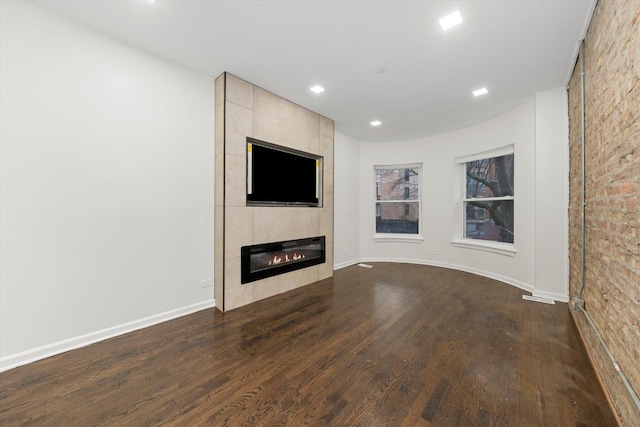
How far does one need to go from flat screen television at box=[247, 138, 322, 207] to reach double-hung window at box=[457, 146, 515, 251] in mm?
3065

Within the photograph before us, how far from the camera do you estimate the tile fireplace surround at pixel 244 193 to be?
301 centimetres

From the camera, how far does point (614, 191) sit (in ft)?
5.36

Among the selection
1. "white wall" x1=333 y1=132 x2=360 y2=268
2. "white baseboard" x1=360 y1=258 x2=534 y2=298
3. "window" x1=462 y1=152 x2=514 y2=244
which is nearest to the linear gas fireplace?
"white wall" x1=333 y1=132 x2=360 y2=268

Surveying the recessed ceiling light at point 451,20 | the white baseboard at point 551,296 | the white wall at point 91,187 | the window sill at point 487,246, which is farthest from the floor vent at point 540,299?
the white wall at point 91,187

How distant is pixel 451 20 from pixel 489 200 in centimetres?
355

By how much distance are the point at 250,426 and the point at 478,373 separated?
5.31ft

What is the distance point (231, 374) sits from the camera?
1.86 m

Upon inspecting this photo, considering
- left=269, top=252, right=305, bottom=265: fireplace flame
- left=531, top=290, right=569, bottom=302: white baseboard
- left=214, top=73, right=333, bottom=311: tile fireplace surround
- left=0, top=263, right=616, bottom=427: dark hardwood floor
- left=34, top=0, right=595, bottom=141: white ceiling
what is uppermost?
left=34, top=0, right=595, bottom=141: white ceiling

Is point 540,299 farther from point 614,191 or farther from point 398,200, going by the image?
point 398,200

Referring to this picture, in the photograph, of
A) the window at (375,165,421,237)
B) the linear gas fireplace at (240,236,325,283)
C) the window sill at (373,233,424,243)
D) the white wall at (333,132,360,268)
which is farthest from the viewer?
the window at (375,165,421,237)

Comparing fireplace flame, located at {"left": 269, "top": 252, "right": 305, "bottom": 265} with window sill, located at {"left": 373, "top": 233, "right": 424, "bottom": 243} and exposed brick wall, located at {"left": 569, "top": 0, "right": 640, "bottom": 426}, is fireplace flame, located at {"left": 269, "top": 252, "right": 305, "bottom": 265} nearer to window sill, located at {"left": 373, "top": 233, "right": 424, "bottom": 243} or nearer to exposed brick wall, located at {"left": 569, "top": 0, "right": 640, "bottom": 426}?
window sill, located at {"left": 373, "top": 233, "right": 424, "bottom": 243}

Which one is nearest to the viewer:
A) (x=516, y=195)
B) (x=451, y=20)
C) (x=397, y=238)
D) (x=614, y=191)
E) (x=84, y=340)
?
(x=614, y=191)

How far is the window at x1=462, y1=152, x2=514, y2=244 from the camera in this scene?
439 cm

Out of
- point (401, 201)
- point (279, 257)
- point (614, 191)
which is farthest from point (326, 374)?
point (401, 201)
